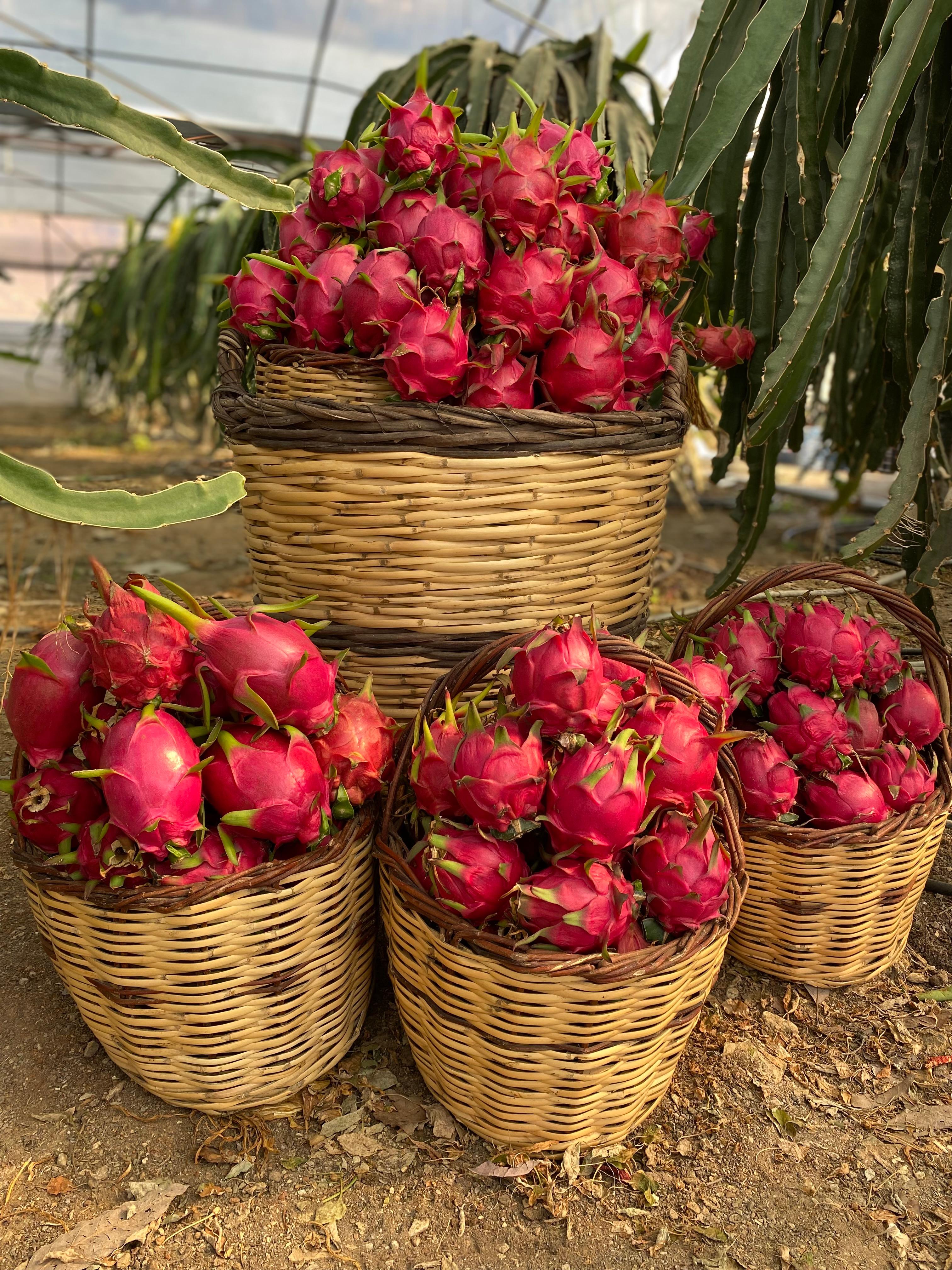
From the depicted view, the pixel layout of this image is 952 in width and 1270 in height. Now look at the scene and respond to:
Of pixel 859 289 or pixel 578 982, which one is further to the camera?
pixel 859 289

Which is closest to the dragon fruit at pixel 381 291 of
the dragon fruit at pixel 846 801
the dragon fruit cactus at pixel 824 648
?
the dragon fruit cactus at pixel 824 648

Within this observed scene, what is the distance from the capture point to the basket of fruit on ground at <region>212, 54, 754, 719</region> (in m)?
1.06

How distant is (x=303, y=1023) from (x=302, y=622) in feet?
1.42

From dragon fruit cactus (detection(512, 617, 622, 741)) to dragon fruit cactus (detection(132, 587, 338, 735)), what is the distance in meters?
0.21

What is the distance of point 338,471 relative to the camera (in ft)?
3.54

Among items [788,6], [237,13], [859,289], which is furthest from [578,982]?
[237,13]

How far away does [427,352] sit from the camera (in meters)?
1.03

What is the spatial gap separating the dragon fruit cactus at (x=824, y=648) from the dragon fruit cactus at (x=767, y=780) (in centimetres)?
11

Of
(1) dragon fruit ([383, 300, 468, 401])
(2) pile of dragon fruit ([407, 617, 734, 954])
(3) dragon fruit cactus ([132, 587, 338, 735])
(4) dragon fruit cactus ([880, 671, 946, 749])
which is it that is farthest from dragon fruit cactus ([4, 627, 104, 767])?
(4) dragon fruit cactus ([880, 671, 946, 749])

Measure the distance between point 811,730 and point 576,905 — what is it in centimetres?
44

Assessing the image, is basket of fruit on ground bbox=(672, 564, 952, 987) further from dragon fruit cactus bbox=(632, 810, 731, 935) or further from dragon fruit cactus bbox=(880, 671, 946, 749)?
dragon fruit cactus bbox=(632, 810, 731, 935)

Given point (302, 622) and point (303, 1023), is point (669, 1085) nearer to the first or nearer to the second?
point (303, 1023)

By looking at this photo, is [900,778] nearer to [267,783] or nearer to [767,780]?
[767,780]

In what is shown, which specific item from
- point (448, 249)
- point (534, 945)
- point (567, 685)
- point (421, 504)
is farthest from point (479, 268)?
point (534, 945)
